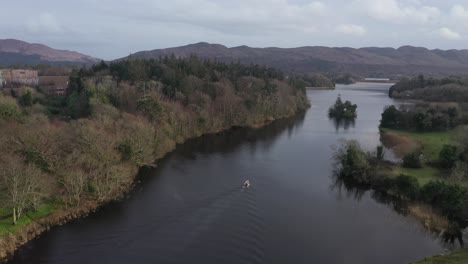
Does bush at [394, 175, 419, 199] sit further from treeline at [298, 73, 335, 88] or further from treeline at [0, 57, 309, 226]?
treeline at [298, 73, 335, 88]

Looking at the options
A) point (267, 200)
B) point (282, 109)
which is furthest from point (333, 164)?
point (282, 109)

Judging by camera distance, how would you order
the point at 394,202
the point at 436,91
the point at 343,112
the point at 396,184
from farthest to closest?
the point at 436,91
the point at 343,112
the point at 396,184
the point at 394,202

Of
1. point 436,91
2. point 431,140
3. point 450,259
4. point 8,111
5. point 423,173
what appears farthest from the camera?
point 436,91

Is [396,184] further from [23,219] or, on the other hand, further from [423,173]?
[23,219]

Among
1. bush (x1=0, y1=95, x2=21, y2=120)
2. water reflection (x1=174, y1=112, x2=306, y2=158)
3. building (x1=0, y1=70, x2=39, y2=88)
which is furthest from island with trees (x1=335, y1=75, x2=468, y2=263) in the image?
building (x1=0, y1=70, x2=39, y2=88)

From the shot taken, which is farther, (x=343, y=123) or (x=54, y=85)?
(x=343, y=123)

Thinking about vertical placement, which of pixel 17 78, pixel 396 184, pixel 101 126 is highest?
pixel 17 78

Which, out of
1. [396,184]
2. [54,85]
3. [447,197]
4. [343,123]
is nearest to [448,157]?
[396,184]
